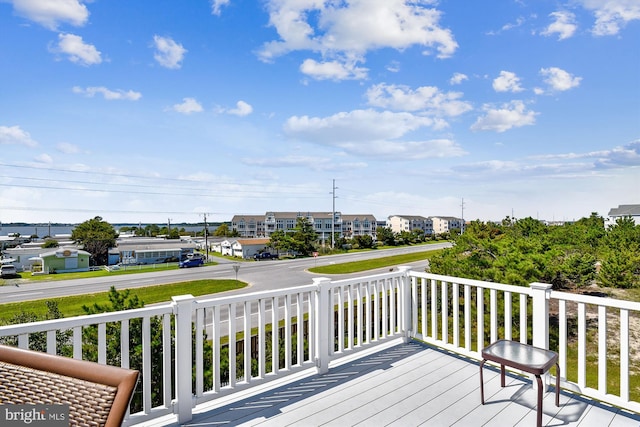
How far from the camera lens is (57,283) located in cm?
2261

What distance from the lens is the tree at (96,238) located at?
39656 mm

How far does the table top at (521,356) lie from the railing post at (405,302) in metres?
1.24

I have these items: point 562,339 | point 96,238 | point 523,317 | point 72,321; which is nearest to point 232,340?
point 72,321

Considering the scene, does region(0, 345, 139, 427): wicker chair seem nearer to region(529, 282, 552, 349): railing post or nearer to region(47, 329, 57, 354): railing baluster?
region(47, 329, 57, 354): railing baluster

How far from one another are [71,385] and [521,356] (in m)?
2.49

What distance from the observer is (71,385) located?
46.7 inches

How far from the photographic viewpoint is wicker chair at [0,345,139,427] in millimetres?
1121

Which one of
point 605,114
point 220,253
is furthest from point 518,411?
point 220,253

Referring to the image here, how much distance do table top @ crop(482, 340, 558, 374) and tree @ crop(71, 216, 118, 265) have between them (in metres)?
44.9

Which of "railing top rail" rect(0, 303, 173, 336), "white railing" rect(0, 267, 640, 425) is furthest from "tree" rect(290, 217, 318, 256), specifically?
"railing top rail" rect(0, 303, 173, 336)

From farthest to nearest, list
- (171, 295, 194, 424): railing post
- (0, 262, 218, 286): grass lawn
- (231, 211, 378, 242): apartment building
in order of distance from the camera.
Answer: (231, 211, 378, 242): apartment building → (0, 262, 218, 286): grass lawn → (171, 295, 194, 424): railing post

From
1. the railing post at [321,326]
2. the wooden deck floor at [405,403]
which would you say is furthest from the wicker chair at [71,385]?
the railing post at [321,326]

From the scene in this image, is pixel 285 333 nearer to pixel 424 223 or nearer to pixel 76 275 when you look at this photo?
pixel 76 275

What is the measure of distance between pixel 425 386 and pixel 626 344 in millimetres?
1405
